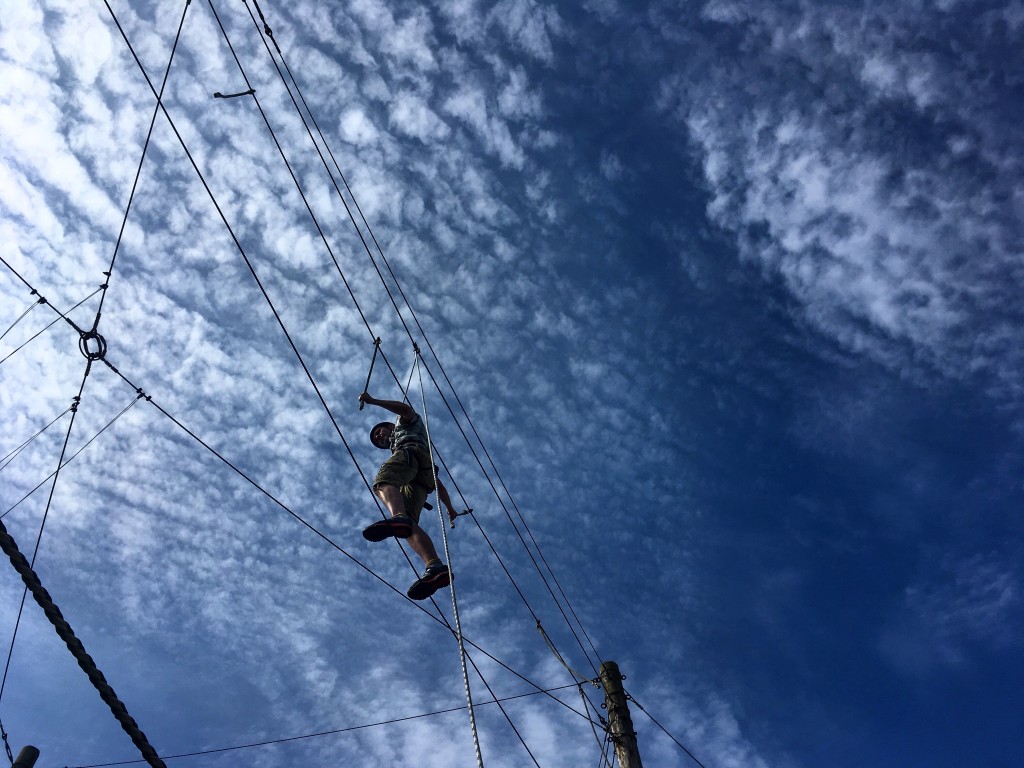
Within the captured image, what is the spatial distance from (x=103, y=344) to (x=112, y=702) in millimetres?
5935

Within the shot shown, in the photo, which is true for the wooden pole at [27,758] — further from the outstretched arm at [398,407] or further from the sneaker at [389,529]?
the outstretched arm at [398,407]

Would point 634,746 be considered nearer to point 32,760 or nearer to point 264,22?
point 32,760

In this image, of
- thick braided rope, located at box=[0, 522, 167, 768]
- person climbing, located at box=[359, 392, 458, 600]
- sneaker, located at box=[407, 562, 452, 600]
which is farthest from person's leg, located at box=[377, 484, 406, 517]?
thick braided rope, located at box=[0, 522, 167, 768]

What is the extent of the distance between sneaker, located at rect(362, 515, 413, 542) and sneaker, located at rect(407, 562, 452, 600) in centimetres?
39

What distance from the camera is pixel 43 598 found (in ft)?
10.3

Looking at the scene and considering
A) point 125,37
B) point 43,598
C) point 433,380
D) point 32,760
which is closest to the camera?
point 43,598

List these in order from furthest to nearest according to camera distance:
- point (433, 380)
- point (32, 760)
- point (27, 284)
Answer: point (433, 380) < point (27, 284) < point (32, 760)

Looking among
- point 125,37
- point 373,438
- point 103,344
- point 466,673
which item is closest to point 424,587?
point 466,673

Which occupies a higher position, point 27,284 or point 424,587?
point 27,284

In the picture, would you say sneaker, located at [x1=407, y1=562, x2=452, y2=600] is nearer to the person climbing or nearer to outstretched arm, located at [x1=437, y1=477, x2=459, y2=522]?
the person climbing

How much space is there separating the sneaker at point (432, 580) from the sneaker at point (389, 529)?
389 mm

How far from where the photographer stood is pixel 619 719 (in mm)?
7977

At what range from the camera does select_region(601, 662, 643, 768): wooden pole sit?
25.1 feet

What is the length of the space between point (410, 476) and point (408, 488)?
18 cm
